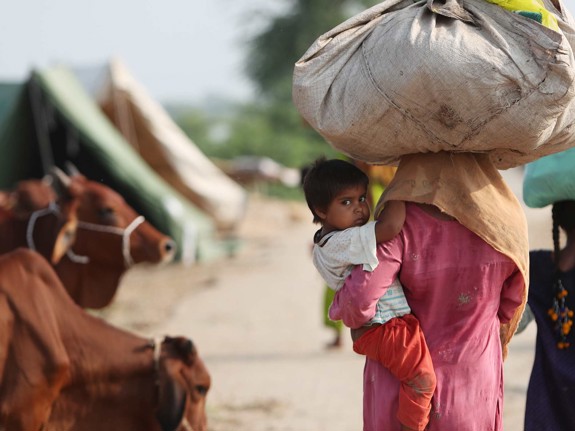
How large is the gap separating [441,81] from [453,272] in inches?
22.6

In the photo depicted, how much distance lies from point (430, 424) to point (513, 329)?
454 millimetres

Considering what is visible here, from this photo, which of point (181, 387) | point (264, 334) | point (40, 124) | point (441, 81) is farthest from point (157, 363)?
point (40, 124)

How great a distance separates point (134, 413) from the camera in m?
4.06

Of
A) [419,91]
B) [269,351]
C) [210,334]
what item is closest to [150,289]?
[210,334]

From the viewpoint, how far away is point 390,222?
2.88 meters

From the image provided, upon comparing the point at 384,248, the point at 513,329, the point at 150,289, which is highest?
the point at 384,248

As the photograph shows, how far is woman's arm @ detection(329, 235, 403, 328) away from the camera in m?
2.83

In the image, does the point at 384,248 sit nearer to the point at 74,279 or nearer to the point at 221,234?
the point at 74,279

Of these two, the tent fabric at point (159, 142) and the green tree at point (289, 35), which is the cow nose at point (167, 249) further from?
the green tree at point (289, 35)

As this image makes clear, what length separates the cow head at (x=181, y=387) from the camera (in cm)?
401

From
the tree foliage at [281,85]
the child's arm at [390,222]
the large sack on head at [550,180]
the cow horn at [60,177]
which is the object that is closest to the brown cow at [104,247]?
the cow horn at [60,177]

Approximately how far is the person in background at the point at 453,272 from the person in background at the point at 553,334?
0.84 m

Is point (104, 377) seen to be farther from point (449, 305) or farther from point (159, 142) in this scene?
point (159, 142)

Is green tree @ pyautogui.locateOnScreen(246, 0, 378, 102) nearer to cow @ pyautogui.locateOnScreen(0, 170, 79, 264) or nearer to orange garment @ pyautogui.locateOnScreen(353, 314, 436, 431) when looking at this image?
→ cow @ pyautogui.locateOnScreen(0, 170, 79, 264)
